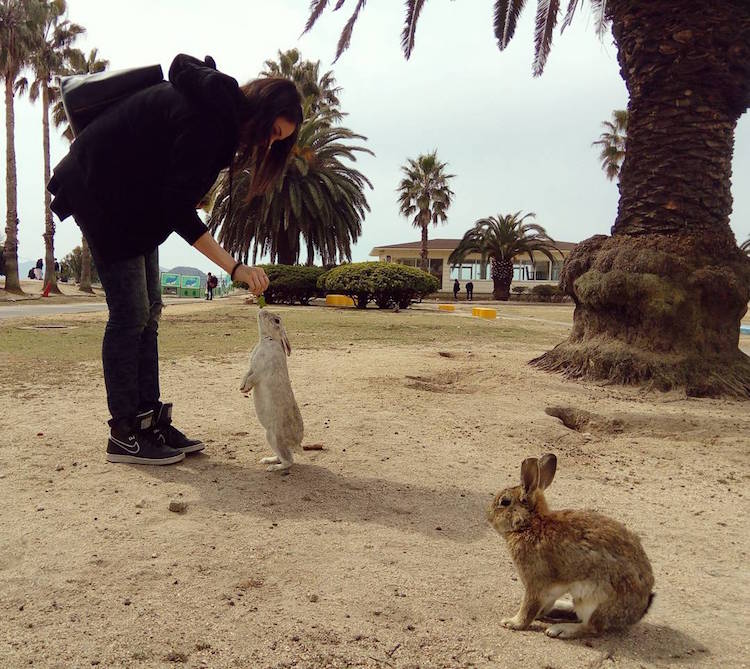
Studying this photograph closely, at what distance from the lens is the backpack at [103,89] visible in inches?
137

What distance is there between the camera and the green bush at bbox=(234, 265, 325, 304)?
24.3m

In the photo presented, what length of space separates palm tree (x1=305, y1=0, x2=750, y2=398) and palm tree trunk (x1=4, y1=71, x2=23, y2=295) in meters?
29.3

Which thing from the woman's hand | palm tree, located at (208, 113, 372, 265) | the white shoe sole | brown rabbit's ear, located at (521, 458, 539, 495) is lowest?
the white shoe sole

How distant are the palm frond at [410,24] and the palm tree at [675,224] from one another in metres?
4.14

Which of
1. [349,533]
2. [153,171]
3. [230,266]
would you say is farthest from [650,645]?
[153,171]

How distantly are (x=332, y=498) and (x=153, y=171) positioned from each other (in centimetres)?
196

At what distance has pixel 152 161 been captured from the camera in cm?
335

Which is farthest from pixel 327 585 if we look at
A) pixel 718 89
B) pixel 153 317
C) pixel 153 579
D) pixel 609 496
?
pixel 718 89

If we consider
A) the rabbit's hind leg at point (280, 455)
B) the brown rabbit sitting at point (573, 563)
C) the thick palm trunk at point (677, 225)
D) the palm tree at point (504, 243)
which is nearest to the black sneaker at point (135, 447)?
the rabbit's hind leg at point (280, 455)

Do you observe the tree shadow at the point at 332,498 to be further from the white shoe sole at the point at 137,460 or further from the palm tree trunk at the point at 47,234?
the palm tree trunk at the point at 47,234

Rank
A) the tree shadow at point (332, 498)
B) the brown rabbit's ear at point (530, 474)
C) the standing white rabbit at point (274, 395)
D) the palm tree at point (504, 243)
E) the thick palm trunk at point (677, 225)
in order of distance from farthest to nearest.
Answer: the palm tree at point (504, 243) → the thick palm trunk at point (677, 225) → the standing white rabbit at point (274, 395) → the tree shadow at point (332, 498) → the brown rabbit's ear at point (530, 474)

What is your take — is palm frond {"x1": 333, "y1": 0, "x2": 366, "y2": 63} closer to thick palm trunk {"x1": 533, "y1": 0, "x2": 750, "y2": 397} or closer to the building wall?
thick palm trunk {"x1": 533, "y1": 0, "x2": 750, "y2": 397}

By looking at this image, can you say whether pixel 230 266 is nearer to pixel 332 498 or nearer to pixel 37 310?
pixel 332 498

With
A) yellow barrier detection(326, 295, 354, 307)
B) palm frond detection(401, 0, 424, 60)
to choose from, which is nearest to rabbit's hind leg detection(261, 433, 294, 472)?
palm frond detection(401, 0, 424, 60)
